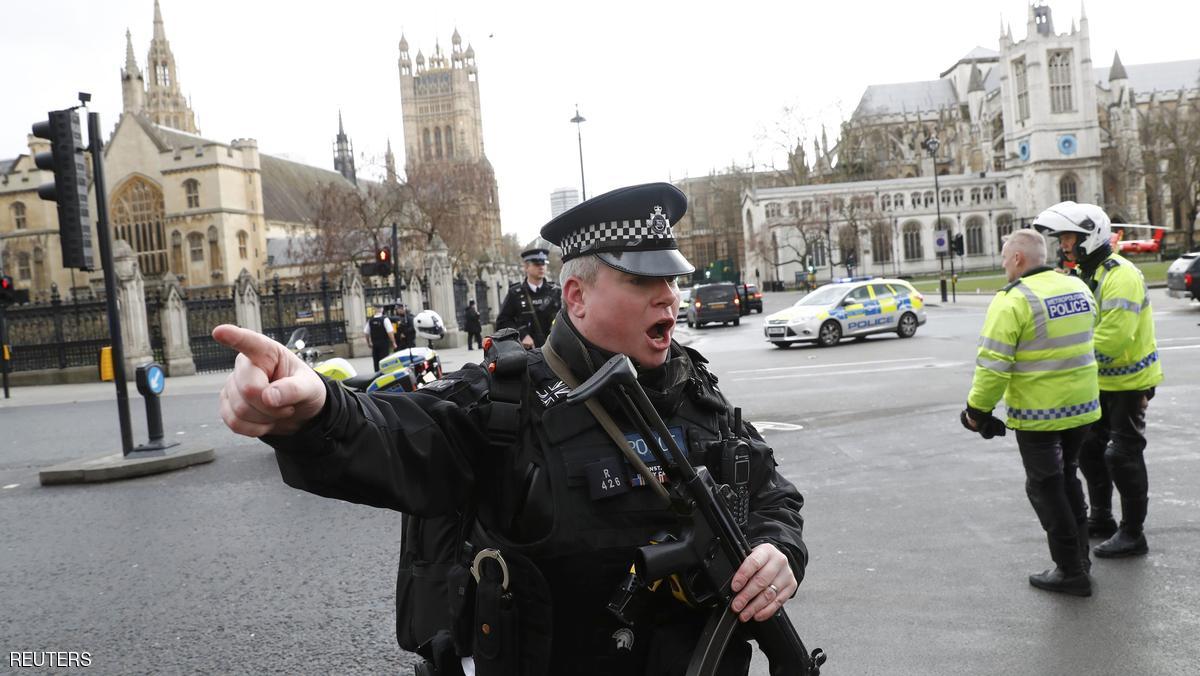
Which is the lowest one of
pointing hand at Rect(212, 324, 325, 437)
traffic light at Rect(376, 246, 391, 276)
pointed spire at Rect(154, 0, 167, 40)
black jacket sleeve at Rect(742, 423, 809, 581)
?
black jacket sleeve at Rect(742, 423, 809, 581)

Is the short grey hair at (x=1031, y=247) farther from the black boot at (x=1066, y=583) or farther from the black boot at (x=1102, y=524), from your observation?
the black boot at (x=1102, y=524)

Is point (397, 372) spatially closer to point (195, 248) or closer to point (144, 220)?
point (195, 248)

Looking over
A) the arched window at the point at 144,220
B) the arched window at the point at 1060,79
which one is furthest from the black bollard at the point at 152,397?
the arched window at the point at 1060,79

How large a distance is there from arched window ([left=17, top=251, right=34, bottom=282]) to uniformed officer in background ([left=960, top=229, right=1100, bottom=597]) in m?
80.9

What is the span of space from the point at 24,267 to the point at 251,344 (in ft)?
272

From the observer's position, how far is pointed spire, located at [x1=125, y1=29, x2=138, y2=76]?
83812mm

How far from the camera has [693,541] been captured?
1.85 meters

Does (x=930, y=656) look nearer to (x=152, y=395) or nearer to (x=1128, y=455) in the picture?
(x=1128, y=455)

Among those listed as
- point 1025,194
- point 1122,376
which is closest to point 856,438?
point 1122,376

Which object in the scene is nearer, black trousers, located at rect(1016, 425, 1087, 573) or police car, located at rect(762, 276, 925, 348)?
black trousers, located at rect(1016, 425, 1087, 573)

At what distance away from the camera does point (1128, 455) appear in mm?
5133

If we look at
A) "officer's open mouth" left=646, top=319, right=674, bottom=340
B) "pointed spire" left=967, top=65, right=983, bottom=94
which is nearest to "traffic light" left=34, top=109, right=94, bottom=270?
"officer's open mouth" left=646, top=319, right=674, bottom=340

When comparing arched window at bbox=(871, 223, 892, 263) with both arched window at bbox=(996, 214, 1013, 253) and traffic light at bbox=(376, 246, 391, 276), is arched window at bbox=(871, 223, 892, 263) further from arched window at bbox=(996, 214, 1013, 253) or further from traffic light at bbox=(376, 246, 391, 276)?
traffic light at bbox=(376, 246, 391, 276)

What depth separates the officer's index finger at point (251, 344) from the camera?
1420mm
